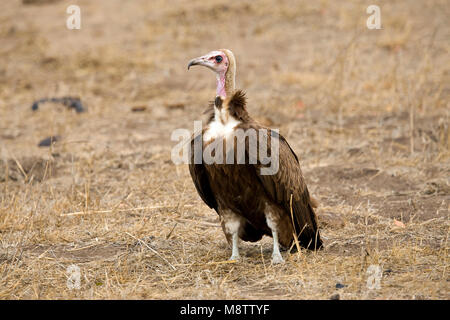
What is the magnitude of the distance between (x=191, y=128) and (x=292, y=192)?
15.5 feet

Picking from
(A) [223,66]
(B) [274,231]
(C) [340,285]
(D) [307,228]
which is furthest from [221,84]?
(C) [340,285]

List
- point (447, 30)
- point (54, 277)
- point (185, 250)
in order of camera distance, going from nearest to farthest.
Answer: point (54, 277)
point (185, 250)
point (447, 30)

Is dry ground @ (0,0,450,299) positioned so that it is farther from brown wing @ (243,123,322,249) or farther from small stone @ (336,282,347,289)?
brown wing @ (243,123,322,249)

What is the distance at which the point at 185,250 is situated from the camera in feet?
16.7

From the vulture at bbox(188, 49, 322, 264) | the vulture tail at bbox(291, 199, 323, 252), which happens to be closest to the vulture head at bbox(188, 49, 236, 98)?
the vulture at bbox(188, 49, 322, 264)

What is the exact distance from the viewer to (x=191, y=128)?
30.5ft

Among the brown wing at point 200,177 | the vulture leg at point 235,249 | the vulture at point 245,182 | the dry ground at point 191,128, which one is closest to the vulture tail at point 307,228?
the vulture at point 245,182

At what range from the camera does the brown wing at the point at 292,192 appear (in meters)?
4.57

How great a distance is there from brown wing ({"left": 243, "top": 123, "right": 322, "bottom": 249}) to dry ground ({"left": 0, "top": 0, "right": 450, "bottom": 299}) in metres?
0.16

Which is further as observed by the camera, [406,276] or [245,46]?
[245,46]

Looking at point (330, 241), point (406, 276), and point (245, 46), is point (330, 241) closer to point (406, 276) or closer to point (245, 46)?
point (406, 276)

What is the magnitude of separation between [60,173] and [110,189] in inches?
47.7

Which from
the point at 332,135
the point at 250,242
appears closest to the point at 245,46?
the point at 332,135
